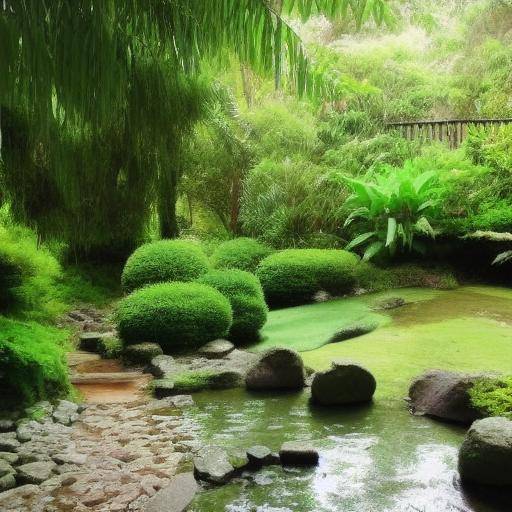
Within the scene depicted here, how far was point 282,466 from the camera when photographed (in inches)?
126

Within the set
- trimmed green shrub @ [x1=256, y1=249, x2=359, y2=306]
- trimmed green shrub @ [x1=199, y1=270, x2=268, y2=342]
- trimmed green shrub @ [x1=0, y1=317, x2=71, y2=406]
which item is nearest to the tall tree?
trimmed green shrub @ [x1=0, y1=317, x2=71, y2=406]

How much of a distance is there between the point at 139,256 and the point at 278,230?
2579 millimetres

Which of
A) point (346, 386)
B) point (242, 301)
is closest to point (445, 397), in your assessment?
point (346, 386)

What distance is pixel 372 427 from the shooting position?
376cm

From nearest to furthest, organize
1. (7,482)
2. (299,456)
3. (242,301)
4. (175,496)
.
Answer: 1. (175,496)
2. (7,482)
3. (299,456)
4. (242,301)

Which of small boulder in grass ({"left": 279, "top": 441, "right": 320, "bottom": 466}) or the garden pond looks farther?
small boulder in grass ({"left": 279, "top": 441, "right": 320, "bottom": 466})

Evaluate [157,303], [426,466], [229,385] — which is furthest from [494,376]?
[157,303]

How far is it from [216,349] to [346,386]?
1.71 meters

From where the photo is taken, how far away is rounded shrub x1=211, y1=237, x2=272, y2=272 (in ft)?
27.7

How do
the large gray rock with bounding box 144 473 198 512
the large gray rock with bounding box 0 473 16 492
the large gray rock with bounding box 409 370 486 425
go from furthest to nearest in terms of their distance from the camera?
1. the large gray rock with bounding box 409 370 486 425
2. the large gray rock with bounding box 0 473 16 492
3. the large gray rock with bounding box 144 473 198 512

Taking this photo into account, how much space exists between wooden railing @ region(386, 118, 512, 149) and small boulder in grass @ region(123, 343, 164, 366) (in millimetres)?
→ 7118

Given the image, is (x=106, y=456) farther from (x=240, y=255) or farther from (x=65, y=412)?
(x=240, y=255)

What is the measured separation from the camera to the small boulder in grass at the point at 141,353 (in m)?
5.53

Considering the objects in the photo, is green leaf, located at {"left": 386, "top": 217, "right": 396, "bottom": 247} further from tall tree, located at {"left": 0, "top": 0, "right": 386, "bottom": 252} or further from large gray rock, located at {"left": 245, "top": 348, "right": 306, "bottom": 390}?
tall tree, located at {"left": 0, "top": 0, "right": 386, "bottom": 252}
